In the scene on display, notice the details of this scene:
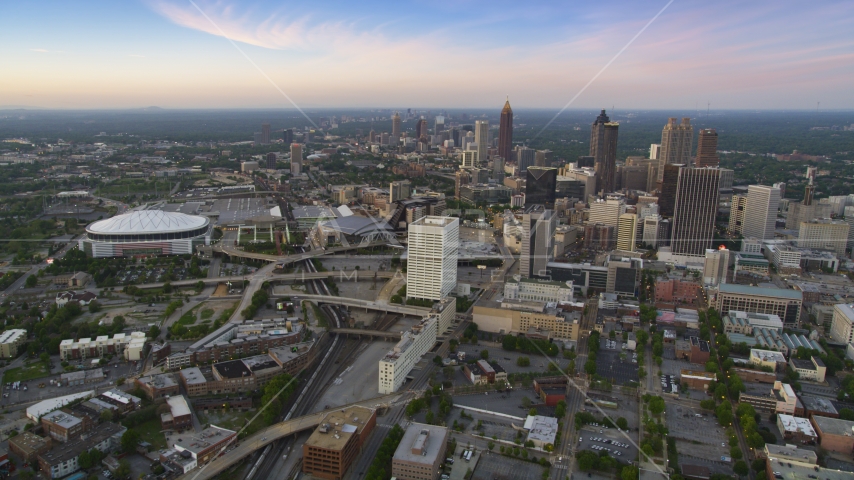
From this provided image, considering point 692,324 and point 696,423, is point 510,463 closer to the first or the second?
point 696,423

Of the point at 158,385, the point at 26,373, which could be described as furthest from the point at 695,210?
the point at 26,373

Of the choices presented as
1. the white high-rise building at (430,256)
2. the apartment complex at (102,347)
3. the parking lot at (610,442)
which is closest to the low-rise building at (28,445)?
the apartment complex at (102,347)

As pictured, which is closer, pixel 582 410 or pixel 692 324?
pixel 582 410

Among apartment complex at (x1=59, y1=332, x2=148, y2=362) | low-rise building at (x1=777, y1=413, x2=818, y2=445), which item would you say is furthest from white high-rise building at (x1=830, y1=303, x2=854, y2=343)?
apartment complex at (x1=59, y1=332, x2=148, y2=362)

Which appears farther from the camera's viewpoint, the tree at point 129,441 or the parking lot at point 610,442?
the parking lot at point 610,442

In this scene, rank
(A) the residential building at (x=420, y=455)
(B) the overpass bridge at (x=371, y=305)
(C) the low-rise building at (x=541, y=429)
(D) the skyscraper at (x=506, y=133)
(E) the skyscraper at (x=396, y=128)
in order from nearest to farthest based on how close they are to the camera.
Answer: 1. (A) the residential building at (x=420, y=455)
2. (C) the low-rise building at (x=541, y=429)
3. (B) the overpass bridge at (x=371, y=305)
4. (D) the skyscraper at (x=506, y=133)
5. (E) the skyscraper at (x=396, y=128)

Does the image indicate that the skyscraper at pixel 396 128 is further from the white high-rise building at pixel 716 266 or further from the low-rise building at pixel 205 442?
the low-rise building at pixel 205 442

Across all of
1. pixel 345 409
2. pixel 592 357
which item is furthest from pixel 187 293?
pixel 592 357

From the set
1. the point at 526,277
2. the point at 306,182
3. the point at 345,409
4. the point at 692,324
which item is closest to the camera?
the point at 345,409
